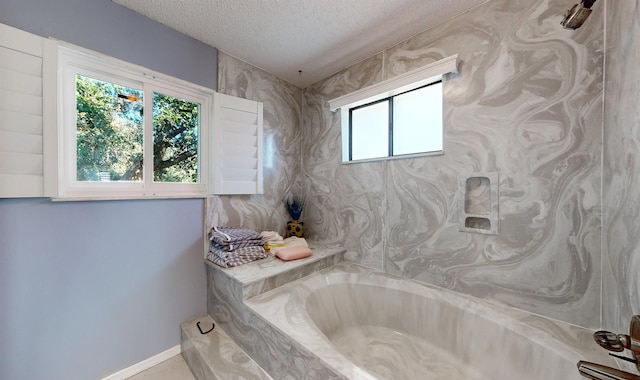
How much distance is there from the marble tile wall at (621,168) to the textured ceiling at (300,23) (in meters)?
0.72

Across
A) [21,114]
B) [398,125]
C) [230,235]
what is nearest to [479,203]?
[398,125]

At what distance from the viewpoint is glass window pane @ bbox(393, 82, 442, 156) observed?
1.58m

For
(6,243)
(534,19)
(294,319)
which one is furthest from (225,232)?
(534,19)

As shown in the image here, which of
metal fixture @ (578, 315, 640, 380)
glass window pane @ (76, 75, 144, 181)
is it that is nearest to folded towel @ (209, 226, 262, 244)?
glass window pane @ (76, 75, 144, 181)

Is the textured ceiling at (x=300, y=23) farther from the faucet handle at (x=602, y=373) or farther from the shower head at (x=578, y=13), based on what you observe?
the faucet handle at (x=602, y=373)

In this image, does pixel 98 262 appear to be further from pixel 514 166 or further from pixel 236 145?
pixel 514 166

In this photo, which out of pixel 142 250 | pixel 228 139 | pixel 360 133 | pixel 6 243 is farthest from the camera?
pixel 360 133

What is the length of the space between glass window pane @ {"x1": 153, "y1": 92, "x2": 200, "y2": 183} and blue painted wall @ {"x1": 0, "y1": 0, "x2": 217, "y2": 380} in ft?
0.64

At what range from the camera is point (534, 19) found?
119cm

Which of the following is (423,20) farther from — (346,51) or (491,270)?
(491,270)

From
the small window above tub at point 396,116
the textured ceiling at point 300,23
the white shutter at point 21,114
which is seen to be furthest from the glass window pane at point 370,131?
the white shutter at point 21,114

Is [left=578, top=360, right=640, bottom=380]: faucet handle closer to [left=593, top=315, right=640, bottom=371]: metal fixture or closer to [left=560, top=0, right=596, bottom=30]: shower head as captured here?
→ [left=593, top=315, right=640, bottom=371]: metal fixture

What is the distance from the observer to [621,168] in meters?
0.90

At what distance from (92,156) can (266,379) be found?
161 cm
